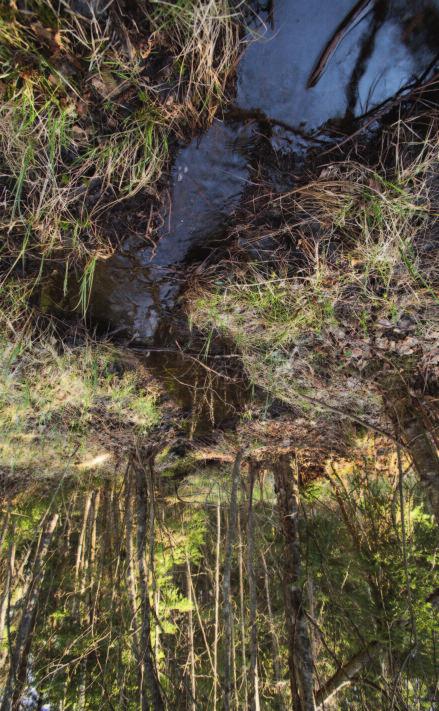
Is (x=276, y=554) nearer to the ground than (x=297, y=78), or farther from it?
nearer to the ground

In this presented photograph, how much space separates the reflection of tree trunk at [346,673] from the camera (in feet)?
8.28

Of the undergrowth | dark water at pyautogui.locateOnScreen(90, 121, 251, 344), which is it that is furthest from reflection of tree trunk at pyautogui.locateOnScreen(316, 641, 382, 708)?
the undergrowth

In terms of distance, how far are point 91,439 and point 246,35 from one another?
2468 mm

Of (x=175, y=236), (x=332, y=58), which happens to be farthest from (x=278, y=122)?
(x=175, y=236)

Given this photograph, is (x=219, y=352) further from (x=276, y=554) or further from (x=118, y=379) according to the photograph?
(x=276, y=554)

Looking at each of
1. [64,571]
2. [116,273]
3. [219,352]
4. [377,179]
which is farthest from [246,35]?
[64,571]

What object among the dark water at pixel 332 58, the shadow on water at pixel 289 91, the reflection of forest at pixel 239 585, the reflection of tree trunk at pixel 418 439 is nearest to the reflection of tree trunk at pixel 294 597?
the reflection of forest at pixel 239 585

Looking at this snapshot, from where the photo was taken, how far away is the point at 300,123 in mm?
1394

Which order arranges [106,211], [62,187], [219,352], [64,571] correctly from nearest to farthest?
[62,187], [106,211], [219,352], [64,571]

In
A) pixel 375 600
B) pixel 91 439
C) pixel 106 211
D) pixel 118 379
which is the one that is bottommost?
pixel 375 600

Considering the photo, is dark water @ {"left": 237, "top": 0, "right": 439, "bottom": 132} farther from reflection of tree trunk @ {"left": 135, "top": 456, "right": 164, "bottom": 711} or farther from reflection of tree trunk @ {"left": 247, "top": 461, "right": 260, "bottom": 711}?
reflection of tree trunk @ {"left": 135, "top": 456, "right": 164, "bottom": 711}

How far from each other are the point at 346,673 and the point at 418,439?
175 centimetres

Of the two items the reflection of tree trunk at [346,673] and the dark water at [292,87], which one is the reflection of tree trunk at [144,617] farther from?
the dark water at [292,87]

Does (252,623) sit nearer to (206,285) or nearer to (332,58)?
(206,285)
